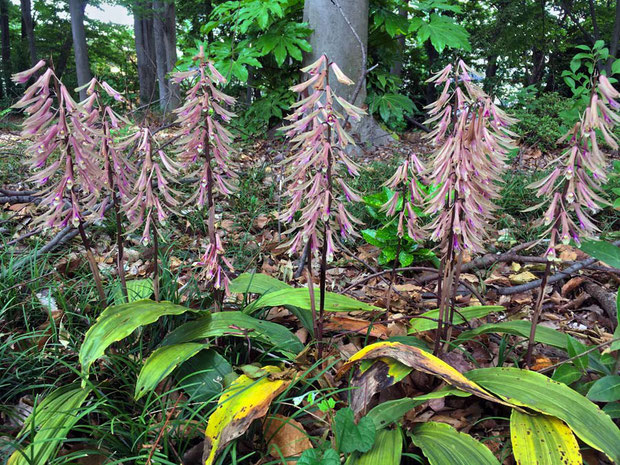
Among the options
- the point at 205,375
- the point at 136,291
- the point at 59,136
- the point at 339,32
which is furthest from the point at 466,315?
the point at 339,32

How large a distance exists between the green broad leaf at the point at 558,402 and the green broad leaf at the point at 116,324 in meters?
1.52

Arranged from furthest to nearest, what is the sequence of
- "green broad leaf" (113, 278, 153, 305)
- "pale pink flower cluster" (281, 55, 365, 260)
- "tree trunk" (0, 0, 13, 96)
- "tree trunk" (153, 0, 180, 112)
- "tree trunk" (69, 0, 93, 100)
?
1. "tree trunk" (0, 0, 13, 96)
2. "tree trunk" (153, 0, 180, 112)
3. "tree trunk" (69, 0, 93, 100)
4. "green broad leaf" (113, 278, 153, 305)
5. "pale pink flower cluster" (281, 55, 365, 260)

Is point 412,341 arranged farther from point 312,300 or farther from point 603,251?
point 603,251

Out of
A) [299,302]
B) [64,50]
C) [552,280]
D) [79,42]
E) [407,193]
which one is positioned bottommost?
[552,280]

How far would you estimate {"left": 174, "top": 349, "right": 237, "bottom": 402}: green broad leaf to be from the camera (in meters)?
1.96

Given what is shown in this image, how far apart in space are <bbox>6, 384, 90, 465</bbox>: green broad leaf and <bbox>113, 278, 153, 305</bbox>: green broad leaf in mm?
594

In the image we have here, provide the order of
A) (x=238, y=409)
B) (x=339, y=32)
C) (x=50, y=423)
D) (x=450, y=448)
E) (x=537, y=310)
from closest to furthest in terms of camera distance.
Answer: (x=450, y=448) → (x=238, y=409) → (x=50, y=423) → (x=537, y=310) → (x=339, y=32)

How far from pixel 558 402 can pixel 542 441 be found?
0.57 feet

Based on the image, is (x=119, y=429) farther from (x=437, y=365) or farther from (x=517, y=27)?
(x=517, y=27)

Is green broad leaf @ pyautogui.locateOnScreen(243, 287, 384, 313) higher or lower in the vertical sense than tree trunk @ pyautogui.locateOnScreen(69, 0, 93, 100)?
lower

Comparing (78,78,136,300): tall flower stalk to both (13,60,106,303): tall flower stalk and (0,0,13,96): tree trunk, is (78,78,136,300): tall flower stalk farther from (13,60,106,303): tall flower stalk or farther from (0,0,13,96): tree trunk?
(0,0,13,96): tree trunk

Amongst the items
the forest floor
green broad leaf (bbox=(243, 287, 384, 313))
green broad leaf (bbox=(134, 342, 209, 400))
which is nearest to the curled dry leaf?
the forest floor

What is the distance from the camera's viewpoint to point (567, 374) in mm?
1836

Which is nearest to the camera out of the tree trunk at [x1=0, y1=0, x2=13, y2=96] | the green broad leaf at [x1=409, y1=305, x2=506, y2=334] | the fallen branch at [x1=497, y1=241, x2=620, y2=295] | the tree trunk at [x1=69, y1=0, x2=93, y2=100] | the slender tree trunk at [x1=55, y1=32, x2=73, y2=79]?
the green broad leaf at [x1=409, y1=305, x2=506, y2=334]
